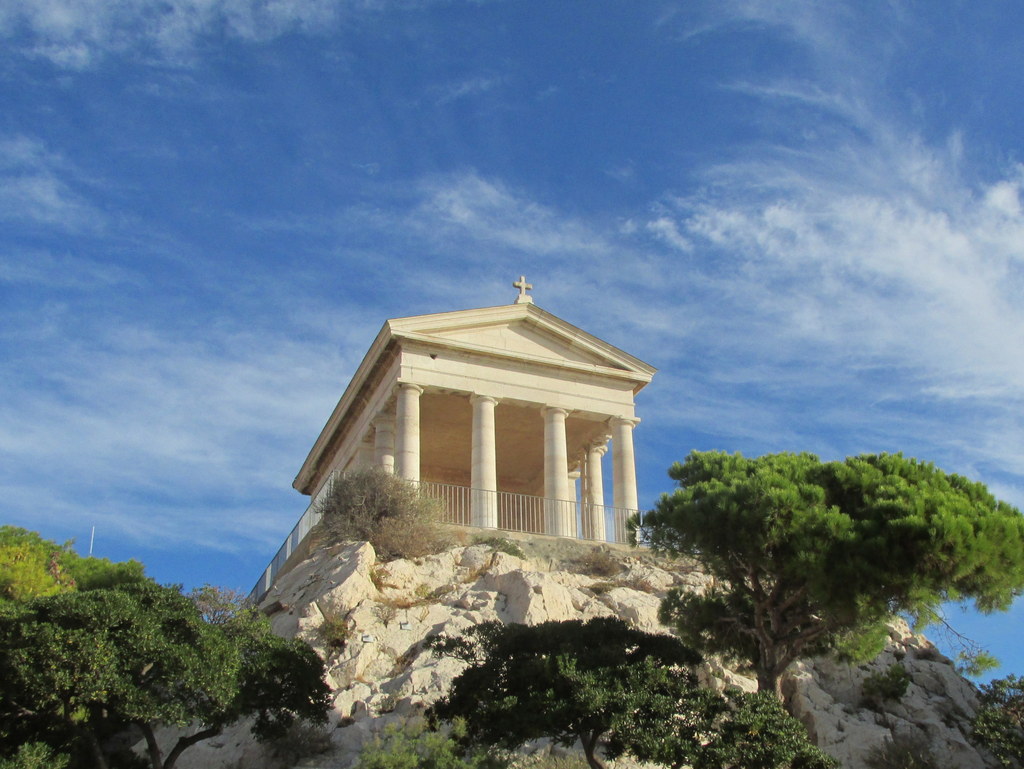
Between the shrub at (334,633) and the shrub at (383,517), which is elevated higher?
the shrub at (383,517)

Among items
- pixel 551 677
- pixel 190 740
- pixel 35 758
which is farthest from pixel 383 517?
pixel 35 758

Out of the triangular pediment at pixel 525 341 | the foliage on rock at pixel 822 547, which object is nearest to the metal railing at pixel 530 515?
the triangular pediment at pixel 525 341

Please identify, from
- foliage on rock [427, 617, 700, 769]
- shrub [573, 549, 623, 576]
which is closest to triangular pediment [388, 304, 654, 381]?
shrub [573, 549, 623, 576]

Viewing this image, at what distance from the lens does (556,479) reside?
30.5 m

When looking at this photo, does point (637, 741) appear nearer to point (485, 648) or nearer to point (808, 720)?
point (485, 648)

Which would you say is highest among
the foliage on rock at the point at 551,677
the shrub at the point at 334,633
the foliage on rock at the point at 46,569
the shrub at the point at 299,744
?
the foliage on rock at the point at 46,569

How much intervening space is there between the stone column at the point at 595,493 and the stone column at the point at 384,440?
19.5 feet

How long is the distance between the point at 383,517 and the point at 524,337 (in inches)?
343

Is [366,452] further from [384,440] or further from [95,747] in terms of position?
[95,747]

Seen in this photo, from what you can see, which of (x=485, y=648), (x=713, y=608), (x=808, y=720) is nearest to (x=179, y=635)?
(x=485, y=648)

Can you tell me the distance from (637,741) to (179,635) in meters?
6.75

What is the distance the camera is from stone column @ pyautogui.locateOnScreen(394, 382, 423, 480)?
29234 mm

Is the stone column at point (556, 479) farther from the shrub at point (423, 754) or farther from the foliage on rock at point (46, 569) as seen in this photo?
the shrub at point (423, 754)

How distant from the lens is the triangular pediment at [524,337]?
30748mm
